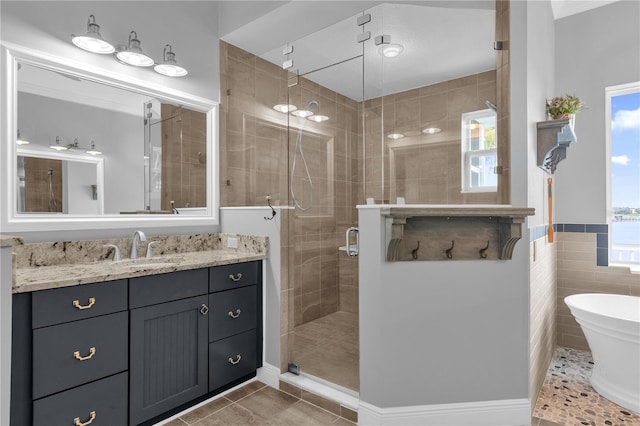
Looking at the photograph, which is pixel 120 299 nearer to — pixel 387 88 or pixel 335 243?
pixel 335 243

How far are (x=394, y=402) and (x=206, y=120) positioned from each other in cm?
242

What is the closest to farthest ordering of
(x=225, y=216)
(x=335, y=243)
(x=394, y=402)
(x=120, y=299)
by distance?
(x=120, y=299), (x=394, y=402), (x=335, y=243), (x=225, y=216)

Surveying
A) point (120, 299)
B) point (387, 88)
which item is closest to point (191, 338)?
point (120, 299)

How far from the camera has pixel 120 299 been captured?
1.73m

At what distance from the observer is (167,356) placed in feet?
6.31

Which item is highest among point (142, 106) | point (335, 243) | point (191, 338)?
point (142, 106)

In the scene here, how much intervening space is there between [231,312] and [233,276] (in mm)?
233

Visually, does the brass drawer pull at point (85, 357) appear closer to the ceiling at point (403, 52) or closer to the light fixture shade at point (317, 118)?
the light fixture shade at point (317, 118)

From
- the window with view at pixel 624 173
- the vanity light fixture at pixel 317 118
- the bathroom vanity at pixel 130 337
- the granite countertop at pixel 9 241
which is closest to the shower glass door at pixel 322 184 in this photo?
the vanity light fixture at pixel 317 118

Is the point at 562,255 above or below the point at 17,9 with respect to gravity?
below

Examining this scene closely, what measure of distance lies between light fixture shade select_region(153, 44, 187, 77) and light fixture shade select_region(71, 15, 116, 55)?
358mm

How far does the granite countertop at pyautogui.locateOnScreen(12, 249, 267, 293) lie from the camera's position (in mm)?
1505

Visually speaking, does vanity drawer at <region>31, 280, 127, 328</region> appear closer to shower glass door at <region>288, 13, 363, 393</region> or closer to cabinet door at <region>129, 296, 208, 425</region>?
cabinet door at <region>129, 296, 208, 425</region>

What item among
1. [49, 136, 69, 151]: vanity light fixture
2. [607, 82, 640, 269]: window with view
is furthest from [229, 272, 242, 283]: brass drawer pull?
[607, 82, 640, 269]: window with view
